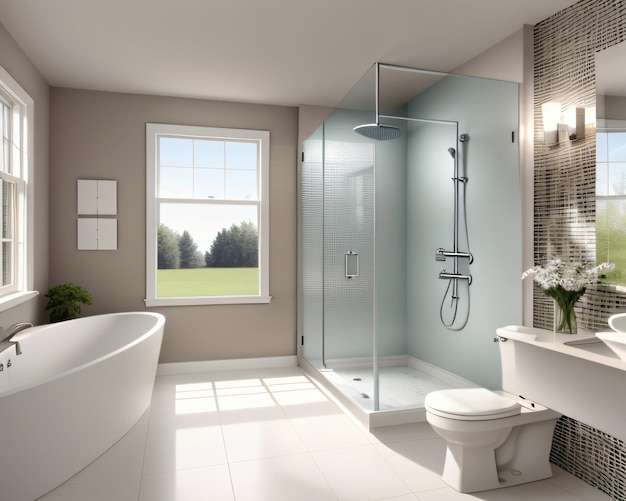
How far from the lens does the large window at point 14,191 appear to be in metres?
3.24

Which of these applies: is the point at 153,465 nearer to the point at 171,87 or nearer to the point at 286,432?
the point at 286,432

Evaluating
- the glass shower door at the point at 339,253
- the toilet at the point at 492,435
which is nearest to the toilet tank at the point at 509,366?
the toilet at the point at 492,435

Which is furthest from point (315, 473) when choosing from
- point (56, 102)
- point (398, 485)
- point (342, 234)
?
point (56, 102)

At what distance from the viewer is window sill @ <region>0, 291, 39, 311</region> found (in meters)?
3.03

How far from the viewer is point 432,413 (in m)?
2.32

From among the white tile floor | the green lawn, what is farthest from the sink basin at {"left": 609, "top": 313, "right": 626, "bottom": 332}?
the green lawn

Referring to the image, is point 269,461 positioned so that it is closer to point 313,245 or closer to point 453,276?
point 453,276

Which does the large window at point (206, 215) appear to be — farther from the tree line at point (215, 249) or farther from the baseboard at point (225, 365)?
the baseboard at point (225, 365)

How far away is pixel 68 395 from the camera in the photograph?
7.54 ft

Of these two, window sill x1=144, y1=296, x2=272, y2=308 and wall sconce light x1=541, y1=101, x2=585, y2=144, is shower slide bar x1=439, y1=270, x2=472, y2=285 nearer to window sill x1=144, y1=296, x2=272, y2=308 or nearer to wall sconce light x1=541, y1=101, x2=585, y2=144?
wall sconce light x1=541, y1=101, x2=585, y2=144

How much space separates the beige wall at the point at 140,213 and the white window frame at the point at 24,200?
552mm

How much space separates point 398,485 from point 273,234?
290cm

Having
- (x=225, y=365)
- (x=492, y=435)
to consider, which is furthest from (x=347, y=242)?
(x=225, y=365)

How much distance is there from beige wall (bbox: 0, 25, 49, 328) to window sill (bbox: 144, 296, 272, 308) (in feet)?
3.02
